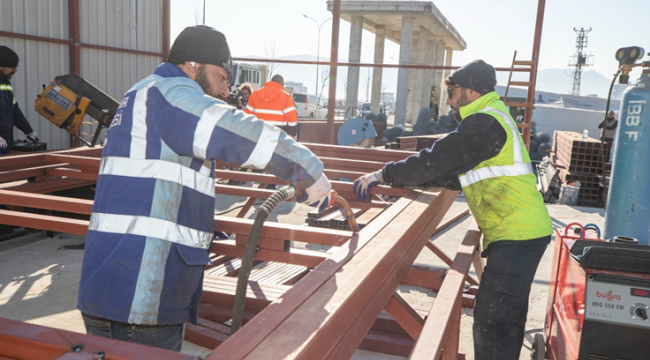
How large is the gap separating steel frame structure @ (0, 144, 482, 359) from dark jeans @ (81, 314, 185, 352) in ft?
1.66

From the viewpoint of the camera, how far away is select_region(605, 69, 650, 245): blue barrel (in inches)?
123

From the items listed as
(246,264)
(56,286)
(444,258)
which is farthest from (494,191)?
(56,286)

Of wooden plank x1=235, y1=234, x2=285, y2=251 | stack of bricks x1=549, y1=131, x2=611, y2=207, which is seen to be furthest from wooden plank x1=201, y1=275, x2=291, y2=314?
stack of bricks x1=549, y1=131, x2=611, y2=207

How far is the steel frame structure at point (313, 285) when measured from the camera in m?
1.28

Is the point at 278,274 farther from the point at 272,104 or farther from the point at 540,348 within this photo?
the point at 272,104

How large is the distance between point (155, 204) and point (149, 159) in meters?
0.16

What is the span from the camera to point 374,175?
3348mm

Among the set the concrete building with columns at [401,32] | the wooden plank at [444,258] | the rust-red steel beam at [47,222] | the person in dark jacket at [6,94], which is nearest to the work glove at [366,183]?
the rust-red steel beam at [47,222]

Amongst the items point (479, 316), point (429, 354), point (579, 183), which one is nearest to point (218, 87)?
point (429, 354)

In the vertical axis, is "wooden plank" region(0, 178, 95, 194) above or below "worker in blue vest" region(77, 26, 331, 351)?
below

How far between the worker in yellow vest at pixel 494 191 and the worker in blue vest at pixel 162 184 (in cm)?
138

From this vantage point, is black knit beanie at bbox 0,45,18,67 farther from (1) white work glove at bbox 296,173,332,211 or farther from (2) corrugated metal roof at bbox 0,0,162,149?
(1) white work glove at bbox 296,173,332,211

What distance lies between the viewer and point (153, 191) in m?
1.73

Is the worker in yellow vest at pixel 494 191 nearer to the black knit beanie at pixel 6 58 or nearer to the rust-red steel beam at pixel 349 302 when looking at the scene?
the rust-red steel beam at pixel 349 302
